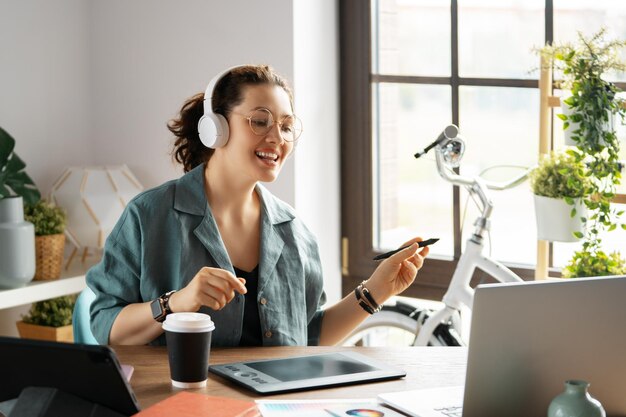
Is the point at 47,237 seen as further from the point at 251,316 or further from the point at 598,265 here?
the point at 598,265

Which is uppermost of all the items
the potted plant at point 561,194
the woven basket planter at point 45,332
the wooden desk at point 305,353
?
the potted plant at point 561,194

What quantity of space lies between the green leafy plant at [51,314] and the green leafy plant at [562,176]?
1639 mm

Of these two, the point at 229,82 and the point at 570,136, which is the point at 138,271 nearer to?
the point at 229,82

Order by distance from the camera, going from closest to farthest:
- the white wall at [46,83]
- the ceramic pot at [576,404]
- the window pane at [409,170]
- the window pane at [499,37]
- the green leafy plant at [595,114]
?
the ceramic pot at [576,404], the green leafy plant at [595,114], the window pane at [499,37], the window pane at [409,170], the white wall at [46,83]

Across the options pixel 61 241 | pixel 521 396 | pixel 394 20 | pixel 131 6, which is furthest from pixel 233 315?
pixel 131 6

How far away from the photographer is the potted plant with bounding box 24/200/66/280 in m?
3.25

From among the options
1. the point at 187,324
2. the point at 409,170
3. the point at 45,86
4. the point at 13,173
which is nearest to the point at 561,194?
the point at 409,170

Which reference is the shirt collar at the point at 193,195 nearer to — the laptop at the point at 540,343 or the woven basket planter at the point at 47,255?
the laptop at the point at 540,343

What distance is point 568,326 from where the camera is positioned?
1.51m

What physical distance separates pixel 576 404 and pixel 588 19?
6.01 ft

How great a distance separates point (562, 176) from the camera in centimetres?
272

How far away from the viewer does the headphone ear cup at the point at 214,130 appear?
2.21m

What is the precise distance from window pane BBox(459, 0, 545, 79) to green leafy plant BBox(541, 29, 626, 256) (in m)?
0.37

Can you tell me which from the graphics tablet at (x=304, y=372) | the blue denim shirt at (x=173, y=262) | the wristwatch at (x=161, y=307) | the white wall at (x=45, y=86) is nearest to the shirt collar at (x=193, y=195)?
the blue denim shirt at (x=173, y=262)
